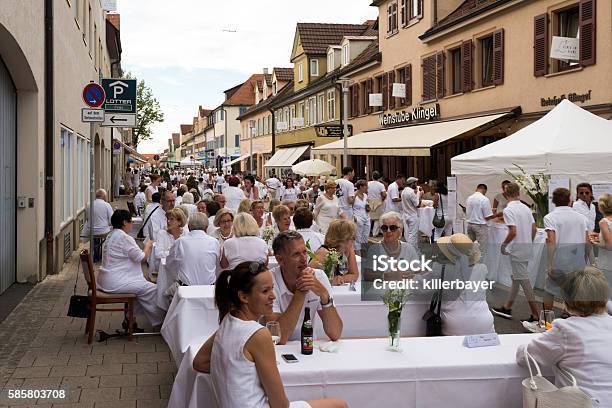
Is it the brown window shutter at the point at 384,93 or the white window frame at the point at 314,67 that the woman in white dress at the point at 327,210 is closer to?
the brown window shutter at the point at 384,93

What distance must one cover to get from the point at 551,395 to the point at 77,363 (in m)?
5.06

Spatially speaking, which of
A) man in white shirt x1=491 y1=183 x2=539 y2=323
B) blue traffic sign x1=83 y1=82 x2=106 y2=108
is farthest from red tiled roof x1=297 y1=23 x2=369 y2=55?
man in white shirt x1=491 y1=183 x2=539 y2=323

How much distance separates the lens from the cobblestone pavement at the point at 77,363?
20.8 feet

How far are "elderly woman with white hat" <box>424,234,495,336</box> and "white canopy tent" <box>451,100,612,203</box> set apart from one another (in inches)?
250

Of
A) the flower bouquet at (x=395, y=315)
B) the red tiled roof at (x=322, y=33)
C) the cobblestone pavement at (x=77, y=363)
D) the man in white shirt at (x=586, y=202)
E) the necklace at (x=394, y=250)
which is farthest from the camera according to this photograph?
the red tiled roof at (x=322, y=33)

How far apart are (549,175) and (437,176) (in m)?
13.3

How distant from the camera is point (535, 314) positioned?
9203 mm

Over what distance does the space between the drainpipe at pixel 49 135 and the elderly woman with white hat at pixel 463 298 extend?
8.55 metres

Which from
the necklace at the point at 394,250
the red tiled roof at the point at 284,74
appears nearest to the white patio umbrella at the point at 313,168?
the necklace at the point at 394,250

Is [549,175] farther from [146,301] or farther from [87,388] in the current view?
[87,388]

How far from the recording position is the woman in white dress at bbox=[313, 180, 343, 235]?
1427 cm

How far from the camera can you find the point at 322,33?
1865 inches

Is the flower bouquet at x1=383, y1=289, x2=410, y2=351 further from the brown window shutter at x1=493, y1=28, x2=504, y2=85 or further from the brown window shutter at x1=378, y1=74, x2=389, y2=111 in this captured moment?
the brown window shutter at x1=378, y1=74, x2=389, y2=111

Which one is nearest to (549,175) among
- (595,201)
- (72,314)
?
(595,201)
